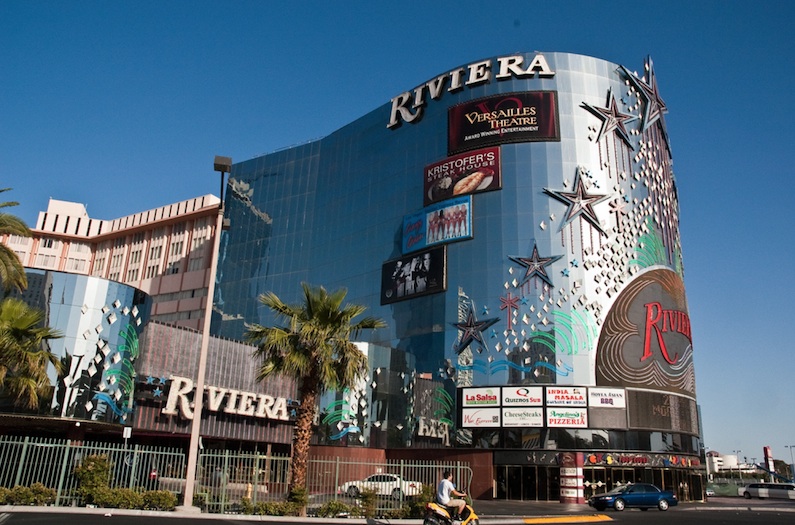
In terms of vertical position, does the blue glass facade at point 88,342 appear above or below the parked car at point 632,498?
above

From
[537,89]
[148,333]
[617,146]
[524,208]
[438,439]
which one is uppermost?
[537,89]

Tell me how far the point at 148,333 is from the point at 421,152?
36.8m

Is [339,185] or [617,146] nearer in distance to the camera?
[617,146]

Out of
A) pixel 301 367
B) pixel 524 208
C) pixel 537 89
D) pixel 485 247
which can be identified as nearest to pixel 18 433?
pixel 301 367

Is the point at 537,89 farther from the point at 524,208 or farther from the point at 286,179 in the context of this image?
the point at 286,179

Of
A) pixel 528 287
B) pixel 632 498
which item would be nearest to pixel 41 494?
pixel 632 498

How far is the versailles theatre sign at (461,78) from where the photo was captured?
6444 centimetres

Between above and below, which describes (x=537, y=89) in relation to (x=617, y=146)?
above

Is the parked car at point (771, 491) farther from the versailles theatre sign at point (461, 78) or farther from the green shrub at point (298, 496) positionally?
the green shrub at point (298, 496)

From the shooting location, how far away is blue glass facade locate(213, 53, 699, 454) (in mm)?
55562

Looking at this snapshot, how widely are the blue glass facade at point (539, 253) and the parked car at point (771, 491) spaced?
1144cm

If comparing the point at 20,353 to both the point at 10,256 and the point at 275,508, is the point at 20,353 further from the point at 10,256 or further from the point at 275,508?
the point at 275,508

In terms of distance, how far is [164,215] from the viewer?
357ft

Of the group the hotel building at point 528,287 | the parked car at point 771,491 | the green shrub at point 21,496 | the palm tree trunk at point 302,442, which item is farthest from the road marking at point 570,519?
the parked car at point 771,491
